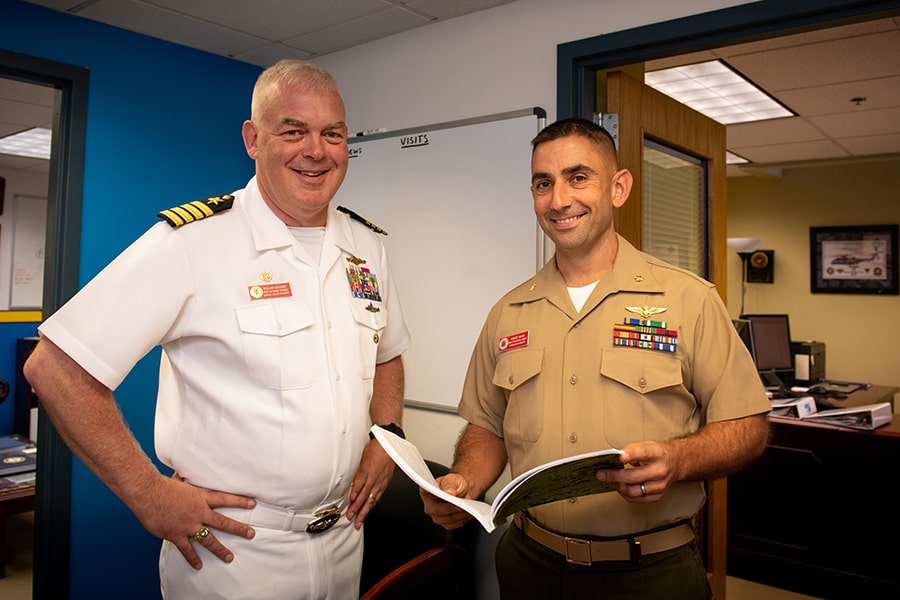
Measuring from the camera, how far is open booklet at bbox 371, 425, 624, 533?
112cm

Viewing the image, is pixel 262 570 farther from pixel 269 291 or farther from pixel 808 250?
pixel 808 250

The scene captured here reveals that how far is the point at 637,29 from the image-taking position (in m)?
2.26

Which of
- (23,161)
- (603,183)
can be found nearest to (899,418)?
(603,183)

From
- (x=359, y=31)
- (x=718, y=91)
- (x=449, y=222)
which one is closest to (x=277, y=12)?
(x=359, y=31)

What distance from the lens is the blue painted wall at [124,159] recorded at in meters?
2.69

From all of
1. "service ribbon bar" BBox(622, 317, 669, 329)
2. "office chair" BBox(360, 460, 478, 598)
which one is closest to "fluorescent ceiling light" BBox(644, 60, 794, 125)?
"service ribbon bar" BBox(622, 317, 669, 329)

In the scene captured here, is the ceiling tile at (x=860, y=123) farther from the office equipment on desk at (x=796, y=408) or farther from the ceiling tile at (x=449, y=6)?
the ceiling tile at (x=449, y=6)

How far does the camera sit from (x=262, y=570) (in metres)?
1.49

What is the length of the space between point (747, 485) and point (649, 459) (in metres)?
3.04

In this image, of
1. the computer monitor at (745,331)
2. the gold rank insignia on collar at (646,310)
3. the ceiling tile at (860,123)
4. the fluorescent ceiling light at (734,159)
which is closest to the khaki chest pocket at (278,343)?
the gold rank insignia on collar at (646,310)

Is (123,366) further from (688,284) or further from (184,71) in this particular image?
(184,71)

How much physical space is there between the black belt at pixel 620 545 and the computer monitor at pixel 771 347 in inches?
130

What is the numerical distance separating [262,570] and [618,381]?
922 mm

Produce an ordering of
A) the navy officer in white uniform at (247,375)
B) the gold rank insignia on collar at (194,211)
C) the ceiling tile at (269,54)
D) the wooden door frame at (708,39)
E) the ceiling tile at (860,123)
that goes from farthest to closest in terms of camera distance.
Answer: the ceiling tile at (860,123) < the ceiling tile at (269,54) < the wooden door frame at (708,39) < the gold rank insignia on collar at (194,211) < the navy officer in white uniform at (247,375)
